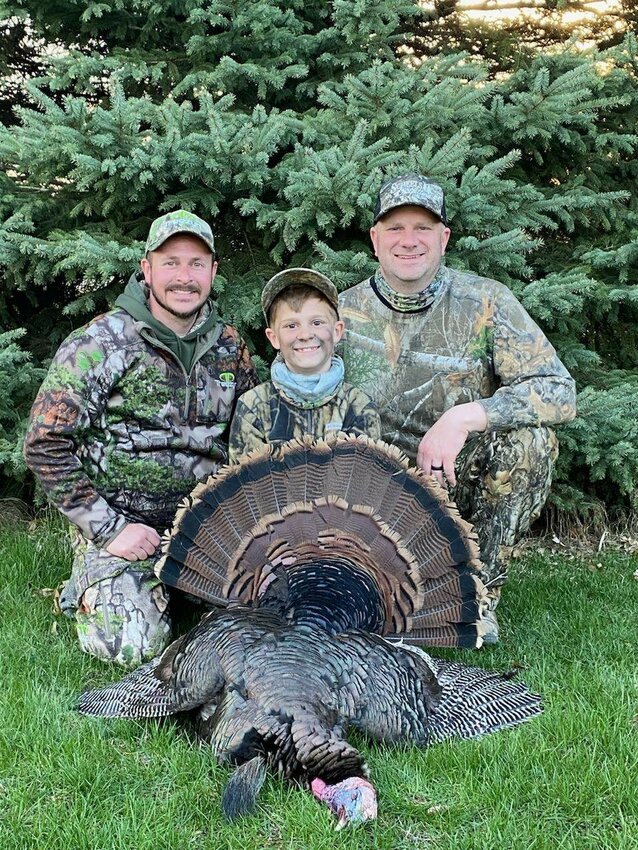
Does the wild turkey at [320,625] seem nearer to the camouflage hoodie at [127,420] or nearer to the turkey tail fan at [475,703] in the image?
the turkey tail fan at [475,703]

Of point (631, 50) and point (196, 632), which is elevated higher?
point (631, 50)

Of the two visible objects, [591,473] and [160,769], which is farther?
[591,473]

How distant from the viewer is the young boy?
358 cm

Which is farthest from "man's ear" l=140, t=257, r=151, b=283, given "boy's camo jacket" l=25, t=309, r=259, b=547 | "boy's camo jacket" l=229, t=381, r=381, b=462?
"boy's camo jacket" l=229, t=381, r=381, b=462

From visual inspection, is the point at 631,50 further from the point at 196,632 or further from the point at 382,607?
the point at 196,632

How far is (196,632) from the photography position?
2.87 m

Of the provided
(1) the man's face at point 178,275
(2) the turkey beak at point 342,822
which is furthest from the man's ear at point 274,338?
(2) the turkey beak at point 342,822

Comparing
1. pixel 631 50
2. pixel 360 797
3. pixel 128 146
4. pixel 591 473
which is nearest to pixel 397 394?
pixel 591 473

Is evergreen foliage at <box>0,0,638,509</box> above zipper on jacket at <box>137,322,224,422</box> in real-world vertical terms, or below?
above

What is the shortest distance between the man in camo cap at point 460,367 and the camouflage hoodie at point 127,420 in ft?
2.43

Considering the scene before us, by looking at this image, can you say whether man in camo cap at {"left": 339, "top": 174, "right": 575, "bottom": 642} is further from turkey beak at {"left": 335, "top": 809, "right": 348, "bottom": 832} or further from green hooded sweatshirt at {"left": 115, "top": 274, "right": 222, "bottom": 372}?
turkey beak at {"left": 335, "top": 809, "right": 348, "bottom": 832}

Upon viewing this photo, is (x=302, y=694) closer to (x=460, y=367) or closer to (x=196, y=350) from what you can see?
(x=196, y=350)

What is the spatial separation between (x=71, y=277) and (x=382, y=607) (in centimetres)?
277

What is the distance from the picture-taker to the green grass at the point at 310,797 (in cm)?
231
